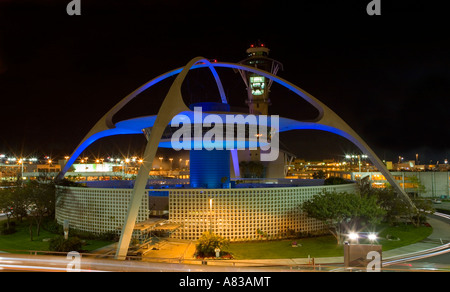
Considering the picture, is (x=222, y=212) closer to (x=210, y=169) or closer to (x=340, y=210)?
(x=340, y=210)

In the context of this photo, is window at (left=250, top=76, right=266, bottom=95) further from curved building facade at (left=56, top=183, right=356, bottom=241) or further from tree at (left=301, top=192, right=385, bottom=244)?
tree at (left=301, top=192, right=385, bottom=244)

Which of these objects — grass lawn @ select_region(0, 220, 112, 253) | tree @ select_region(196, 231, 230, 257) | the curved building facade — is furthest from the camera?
the curved building facade

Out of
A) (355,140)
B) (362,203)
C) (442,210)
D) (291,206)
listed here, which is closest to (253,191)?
(291,206)

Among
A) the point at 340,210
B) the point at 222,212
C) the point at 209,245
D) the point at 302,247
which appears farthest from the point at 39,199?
the point at 340,210

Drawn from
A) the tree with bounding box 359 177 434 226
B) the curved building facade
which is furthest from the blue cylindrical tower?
the tree with bounding box 359 177 434 226

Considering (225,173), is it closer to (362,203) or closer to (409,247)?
(362,203)

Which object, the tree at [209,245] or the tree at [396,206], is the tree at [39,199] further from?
the tree at [396,206]

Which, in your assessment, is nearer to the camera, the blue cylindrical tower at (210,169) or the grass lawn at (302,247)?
the grass lawn at (302,247)

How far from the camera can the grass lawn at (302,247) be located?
18.7 metres

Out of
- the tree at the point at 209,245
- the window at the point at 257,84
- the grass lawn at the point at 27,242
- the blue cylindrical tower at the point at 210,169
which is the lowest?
the grass lawn at the point at 27,242

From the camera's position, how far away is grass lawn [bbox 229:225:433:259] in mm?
18734

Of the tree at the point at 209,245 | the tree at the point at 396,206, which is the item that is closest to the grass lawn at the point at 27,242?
the tree at the point at 209,245

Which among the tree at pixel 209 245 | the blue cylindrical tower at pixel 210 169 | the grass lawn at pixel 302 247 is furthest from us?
the blue cylindrical tower at pixel 210 169
